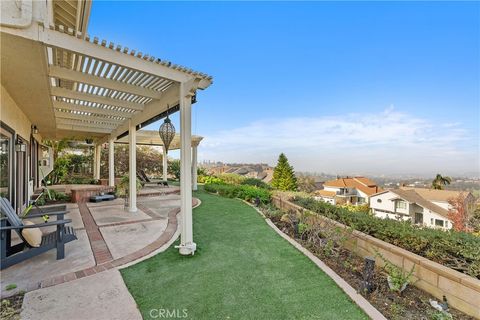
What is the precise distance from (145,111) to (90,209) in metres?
4.27

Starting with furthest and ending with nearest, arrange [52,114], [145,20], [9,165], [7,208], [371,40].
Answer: [371,40] < [145,20] < [52,114] < [9,165] < [7,208]

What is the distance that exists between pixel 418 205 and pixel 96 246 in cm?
3669

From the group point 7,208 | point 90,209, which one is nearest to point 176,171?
point 90,209

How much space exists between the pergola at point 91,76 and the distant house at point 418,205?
2837 cm

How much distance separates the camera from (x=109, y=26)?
333 inches

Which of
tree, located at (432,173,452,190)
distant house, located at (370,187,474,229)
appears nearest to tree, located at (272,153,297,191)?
distant house, located at (370,187,474,229)

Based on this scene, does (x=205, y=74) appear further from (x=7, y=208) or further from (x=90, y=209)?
(x=90, y=209)

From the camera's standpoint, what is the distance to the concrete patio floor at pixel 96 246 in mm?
3475

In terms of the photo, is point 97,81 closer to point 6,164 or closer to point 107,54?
point 107,54

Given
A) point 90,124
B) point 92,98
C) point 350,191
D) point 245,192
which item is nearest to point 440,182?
point 350,191

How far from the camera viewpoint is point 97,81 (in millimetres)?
4797

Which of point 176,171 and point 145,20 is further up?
point 145,20

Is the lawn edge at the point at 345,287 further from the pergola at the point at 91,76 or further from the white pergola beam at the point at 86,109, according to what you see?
the white pergola beam at the point at 86,109

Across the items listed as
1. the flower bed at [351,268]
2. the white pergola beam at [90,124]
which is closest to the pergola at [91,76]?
the white pergola beam at [90,124]
